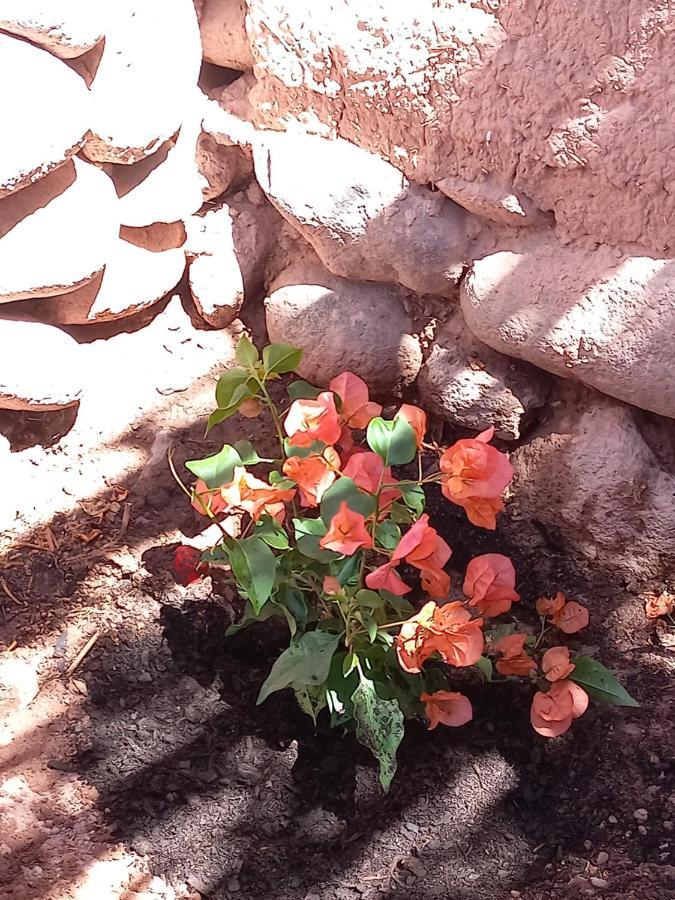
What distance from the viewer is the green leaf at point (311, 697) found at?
131 centimetres

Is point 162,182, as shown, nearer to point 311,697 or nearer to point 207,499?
point 207,499

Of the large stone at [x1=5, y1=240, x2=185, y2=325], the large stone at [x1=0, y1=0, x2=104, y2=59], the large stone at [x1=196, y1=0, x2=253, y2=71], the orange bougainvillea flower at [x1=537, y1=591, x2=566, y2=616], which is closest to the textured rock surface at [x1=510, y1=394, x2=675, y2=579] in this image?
the orange bougainvillea flower at [x1=537, y1=591, x2=566, y2=616]

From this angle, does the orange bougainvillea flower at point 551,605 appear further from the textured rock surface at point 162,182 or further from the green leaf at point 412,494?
the textured rock surface at point 162,182

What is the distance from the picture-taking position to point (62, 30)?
1.34 meters

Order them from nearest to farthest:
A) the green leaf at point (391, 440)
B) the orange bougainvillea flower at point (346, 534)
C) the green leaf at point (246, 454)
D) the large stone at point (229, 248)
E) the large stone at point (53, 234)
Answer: the orange bougainvillea flower at point (346, 534) < the green leaf at point (391, 440) < the green leaf at point (246, 454) < the large stone at point (53, 234) < the large stone at point (229, 248)

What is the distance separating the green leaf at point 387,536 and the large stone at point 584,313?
379 millimetres

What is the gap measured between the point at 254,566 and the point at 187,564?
245 mm

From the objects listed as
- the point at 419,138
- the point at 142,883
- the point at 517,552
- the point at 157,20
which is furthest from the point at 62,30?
the point at 142,883

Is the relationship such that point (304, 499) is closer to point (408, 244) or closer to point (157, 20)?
point (408, 244)

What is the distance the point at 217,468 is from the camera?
1289mm

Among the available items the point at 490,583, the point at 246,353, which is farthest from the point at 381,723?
the point at 246,353

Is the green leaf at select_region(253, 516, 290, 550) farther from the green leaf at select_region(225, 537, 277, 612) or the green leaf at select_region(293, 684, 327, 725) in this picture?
the green leaf at select_region(293, 684, 327, 725)

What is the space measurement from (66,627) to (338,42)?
40.5 inches

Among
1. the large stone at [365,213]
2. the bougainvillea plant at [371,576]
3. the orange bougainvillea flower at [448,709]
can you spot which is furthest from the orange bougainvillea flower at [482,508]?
the large stone at [365,213]
